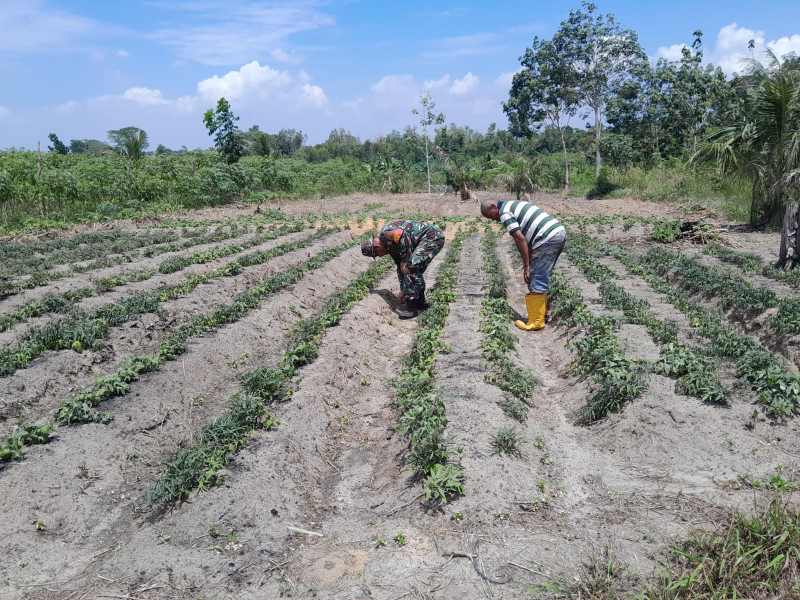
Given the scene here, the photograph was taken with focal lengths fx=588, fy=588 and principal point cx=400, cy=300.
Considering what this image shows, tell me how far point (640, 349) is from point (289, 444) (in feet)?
13.4

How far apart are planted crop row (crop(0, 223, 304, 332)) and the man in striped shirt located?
6.10 meters

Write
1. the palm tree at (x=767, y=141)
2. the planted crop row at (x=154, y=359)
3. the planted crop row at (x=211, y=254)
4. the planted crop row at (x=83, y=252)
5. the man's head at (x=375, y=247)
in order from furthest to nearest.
Result: the palm tree at (x=767, y=141) → the planted crop row at (x=83, y=252) → the planted crop row at (x=211, y=254) → the man's head at (x=375, y=247) → the planted crop row at (x=154, y=359)

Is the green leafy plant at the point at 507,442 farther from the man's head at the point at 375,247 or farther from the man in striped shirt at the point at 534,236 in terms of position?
the man's head at the point at 375,247

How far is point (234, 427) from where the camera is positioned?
16.4ft

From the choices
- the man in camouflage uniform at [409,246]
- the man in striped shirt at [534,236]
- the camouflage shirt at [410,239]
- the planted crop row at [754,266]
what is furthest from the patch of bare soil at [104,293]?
the planted crop row at [754,266]

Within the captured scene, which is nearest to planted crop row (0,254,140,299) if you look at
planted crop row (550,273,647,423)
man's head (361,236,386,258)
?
man's head (361,236,386,258)

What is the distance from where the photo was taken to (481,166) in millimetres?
38750

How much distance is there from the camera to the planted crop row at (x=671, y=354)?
5344mm

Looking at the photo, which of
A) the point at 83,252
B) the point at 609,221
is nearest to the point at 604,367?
the point at 83,252

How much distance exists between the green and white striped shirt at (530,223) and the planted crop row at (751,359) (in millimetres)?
2122

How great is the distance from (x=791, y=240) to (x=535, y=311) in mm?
5567

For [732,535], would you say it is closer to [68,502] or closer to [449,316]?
[68,502]

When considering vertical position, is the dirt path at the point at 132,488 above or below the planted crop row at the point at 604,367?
below

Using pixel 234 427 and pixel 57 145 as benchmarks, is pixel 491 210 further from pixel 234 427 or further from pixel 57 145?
pixel 57 145
